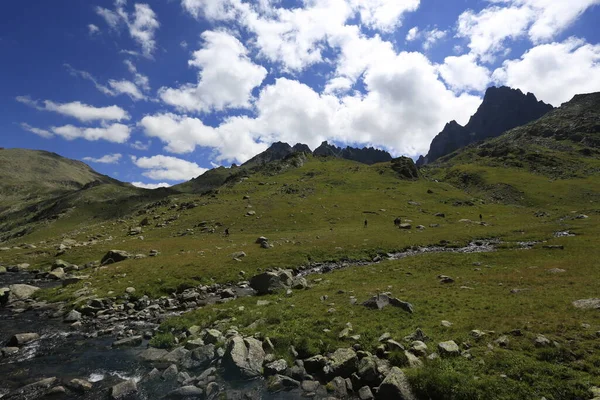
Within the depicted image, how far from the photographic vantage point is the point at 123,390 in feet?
53.6

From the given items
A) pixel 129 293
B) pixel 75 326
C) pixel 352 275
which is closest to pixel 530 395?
pixel 352 275

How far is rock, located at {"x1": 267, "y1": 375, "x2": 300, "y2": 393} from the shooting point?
53.6 feet

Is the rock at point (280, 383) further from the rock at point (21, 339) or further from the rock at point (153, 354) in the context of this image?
the rock at point (21, 339)

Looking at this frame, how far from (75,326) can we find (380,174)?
14214cm

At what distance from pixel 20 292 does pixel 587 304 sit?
50080mm

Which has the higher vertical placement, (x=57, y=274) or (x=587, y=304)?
(x=57, y=274)

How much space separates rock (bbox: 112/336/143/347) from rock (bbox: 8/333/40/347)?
20.3 feet

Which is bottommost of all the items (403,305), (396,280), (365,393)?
(365,393)

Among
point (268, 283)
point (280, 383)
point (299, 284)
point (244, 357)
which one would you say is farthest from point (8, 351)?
point (299, 284)

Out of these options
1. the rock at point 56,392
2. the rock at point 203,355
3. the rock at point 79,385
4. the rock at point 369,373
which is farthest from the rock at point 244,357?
the rock at point 56,392

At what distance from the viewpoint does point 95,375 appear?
715 inches

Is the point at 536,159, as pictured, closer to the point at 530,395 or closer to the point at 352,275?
the point at 352,275

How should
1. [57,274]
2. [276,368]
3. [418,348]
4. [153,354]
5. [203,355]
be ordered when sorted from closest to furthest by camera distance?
[418,348] → [276,368] → [203,355] → [153,354] → [57,274]

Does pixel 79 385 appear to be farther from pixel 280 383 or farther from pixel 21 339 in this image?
pixel 280 383
